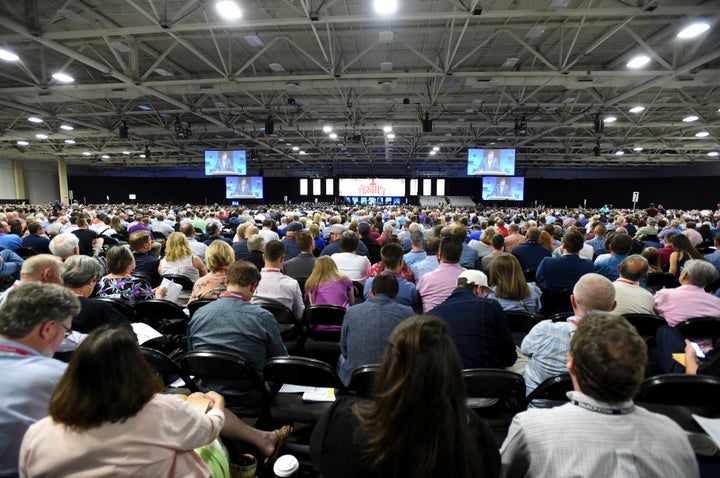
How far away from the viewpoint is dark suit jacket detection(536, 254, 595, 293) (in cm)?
473

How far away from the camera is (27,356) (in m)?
1.63

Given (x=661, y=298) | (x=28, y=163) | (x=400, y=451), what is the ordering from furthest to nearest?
(x=28, y=163), (x=661, y=298), (x=400, y=451)

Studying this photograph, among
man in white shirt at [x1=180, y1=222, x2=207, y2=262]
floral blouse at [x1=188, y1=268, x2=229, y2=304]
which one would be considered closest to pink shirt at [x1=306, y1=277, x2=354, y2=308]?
floral blouse at [x1=188, y1=268, x2=229, y2=304]

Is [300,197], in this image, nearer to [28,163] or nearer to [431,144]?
[431,144]

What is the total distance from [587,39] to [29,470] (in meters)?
11.9

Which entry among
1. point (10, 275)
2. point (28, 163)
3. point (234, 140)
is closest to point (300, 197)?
point (234, 140)

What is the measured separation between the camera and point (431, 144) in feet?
78.0

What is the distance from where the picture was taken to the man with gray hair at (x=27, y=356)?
1468mm

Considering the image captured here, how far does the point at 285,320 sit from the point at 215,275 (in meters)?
0.94

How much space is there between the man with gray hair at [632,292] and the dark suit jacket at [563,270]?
1.12m

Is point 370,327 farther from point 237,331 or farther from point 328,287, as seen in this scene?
point 328,287

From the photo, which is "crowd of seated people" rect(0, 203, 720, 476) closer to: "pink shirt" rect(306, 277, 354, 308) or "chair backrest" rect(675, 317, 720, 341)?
"pink shirt" rect(306, 277, 354, 308)

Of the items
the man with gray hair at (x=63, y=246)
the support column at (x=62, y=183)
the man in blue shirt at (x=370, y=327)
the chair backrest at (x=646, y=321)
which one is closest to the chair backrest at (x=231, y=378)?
the man in blue shirt at (x=370, y=327)

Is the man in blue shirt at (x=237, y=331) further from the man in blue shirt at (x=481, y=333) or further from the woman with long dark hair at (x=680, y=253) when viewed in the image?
the woman with long dark hair at (x=680, y=253)
